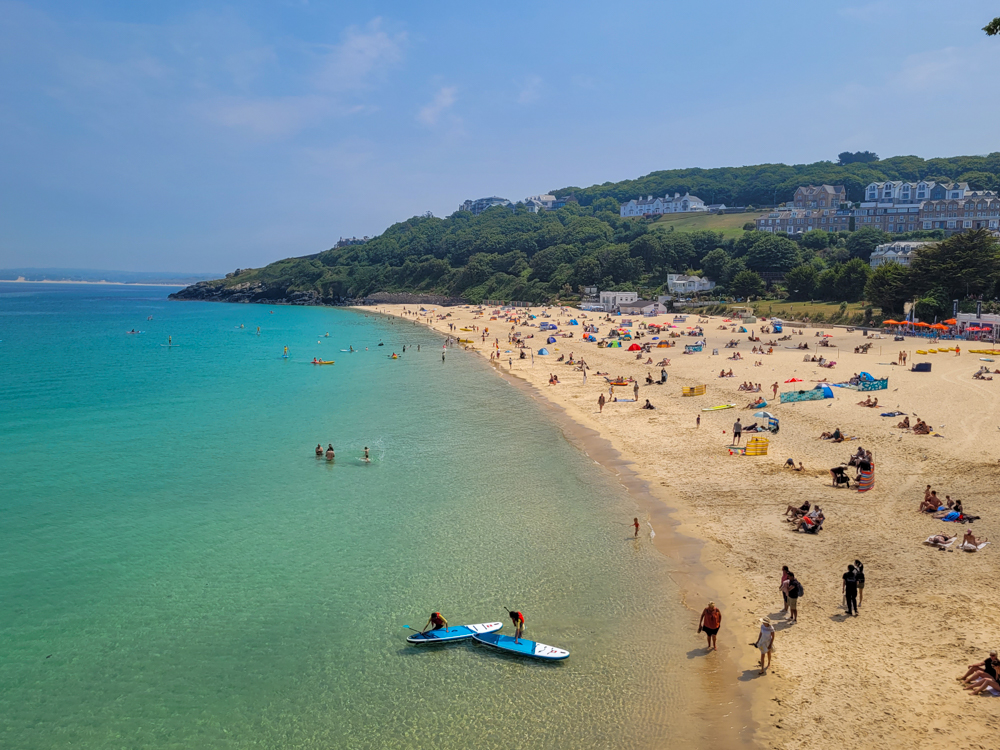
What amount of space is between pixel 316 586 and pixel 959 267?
218 feet

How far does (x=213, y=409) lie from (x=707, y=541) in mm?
29148

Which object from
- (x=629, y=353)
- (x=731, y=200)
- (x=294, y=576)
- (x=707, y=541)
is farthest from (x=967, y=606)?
(x=731, y=200)

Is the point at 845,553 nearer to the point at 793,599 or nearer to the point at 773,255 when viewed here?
the point at 793,599

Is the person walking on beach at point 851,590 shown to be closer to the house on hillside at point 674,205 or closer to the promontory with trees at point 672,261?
the promontory with trees at point 672,261

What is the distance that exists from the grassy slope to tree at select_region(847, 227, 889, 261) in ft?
115

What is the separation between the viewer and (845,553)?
15953 mm

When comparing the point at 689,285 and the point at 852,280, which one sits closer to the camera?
the point at 852,280

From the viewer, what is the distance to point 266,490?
75.0 feet

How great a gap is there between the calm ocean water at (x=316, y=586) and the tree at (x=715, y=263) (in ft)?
263

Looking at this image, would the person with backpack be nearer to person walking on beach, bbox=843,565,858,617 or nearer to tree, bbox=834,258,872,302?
person walking on beach, bbox=843,565,858,617

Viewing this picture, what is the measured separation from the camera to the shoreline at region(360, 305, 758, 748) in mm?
10531

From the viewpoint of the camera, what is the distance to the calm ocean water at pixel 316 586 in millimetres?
11305

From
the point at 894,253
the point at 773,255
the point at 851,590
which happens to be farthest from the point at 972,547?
the point at 773,255

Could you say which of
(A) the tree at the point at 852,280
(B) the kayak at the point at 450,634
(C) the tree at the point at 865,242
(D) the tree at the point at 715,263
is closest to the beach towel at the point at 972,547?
(B) the kayak at the point at 450,634
